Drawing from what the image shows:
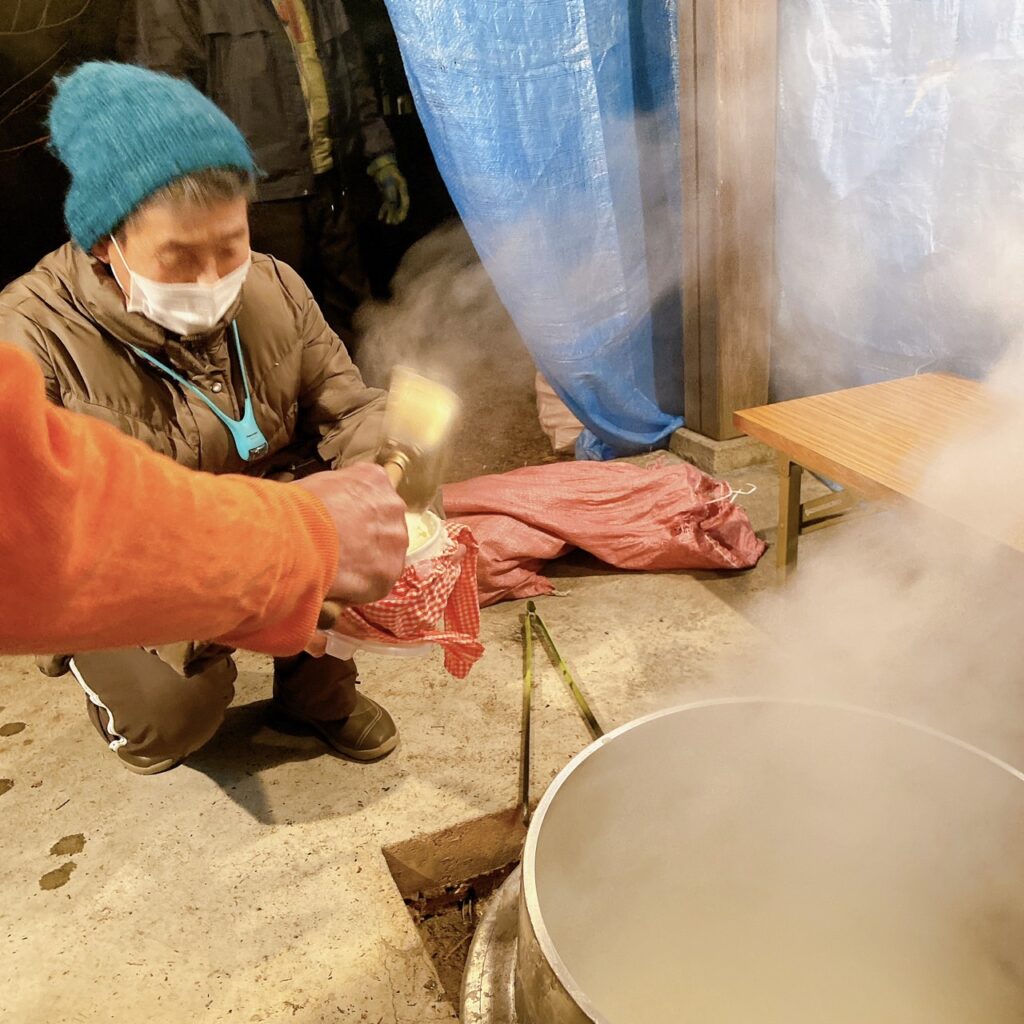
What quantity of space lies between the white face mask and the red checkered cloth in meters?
0.82

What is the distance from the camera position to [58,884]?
7.52ft

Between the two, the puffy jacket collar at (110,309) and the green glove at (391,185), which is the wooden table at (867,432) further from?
the green glove at (391,185)

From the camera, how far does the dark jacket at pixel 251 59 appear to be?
15.9 feet

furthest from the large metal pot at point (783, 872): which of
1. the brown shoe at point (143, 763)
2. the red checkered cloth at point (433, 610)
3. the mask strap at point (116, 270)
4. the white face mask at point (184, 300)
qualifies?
the mask strap at point (116, 270)

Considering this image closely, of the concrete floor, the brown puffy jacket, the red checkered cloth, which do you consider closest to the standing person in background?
the brown puffy jacket

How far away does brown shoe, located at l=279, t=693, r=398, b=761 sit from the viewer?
2.65 metres

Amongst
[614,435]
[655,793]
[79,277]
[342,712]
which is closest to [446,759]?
[342,712]

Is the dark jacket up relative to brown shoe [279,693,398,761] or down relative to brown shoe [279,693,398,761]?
up

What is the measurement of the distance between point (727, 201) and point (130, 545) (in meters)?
3.55

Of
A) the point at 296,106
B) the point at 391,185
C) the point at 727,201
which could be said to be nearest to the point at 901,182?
the point at 727,201

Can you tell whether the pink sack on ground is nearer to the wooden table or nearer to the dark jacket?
the wooden table

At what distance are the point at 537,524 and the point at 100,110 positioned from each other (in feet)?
7.27

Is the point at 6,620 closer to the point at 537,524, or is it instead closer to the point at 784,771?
the point at 784,771

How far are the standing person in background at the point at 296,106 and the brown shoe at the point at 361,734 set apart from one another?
11.2 feet
